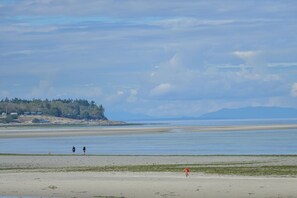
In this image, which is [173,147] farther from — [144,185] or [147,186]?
[147,186]

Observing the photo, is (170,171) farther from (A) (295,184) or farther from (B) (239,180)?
(A) (295,184)

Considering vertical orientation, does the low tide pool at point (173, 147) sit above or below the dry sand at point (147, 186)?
above

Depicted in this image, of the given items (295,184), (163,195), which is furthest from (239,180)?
(163,195)

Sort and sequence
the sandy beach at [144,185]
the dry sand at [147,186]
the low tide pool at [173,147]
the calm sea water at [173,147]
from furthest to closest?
the calm sea water at [173,147], the low tide pool at [173,147], the sandy beach at [144,185], the dry sand at [147,186]

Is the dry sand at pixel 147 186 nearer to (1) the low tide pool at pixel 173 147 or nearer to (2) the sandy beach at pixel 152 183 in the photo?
(2) the sandy beach at pixel 152 183

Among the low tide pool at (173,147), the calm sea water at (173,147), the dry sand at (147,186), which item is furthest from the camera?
the calm sea water at (173,147)

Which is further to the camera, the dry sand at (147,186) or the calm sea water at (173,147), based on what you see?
the calm sea water at (173,147)

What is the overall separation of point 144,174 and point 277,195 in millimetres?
11952

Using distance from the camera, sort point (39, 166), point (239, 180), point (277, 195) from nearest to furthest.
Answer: point (277, 195), point (239, 180), point (39, 166)

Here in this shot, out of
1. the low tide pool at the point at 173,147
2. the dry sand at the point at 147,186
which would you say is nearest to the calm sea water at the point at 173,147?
the low tide pool at the point at 173,147

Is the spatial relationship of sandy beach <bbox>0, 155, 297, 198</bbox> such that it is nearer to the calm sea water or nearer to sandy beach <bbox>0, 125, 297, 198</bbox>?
sandy beach <bbox>0, 125, 297, 198</bbox>

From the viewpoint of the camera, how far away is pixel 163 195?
2917 centimetres

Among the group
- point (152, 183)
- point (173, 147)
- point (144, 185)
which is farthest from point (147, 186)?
point (173, 147)

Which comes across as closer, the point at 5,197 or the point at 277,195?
the point at 277,195
